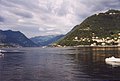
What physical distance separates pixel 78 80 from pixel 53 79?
26.0 ft

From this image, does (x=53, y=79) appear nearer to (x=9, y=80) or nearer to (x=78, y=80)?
(x=78, y=80)

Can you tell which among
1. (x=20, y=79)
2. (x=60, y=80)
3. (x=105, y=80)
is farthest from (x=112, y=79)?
(x=20, y=79)

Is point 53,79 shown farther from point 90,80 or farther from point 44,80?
point 90,80

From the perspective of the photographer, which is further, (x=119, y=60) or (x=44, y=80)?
(x=119, y=60)

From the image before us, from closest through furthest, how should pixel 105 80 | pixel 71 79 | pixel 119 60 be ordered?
pixel 105 80 < pixel 71 79 < pixel 119 60

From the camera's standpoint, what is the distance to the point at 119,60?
141 meters

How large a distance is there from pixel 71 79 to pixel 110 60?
230 ft

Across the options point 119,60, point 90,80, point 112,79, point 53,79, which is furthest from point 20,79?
point 119,60

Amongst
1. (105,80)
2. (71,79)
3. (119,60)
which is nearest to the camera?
(105,80)

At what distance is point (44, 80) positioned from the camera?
7750cm

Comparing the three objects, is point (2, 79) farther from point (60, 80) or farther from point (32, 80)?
point (60, 80)

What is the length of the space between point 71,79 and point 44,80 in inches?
340

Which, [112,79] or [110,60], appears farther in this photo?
[110,60]

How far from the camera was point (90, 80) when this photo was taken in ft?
248
